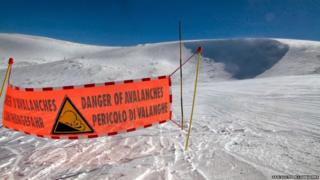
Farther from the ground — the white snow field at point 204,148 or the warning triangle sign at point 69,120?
the warning triangle sign at point 69,120

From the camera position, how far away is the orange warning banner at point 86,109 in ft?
13.6

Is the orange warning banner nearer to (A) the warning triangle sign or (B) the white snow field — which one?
(A) the warning triangle sign

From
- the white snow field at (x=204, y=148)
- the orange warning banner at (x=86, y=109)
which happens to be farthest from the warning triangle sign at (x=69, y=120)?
the white snow field at (x=204, y=148)

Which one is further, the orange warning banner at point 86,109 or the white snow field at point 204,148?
the orange warning banner at point 86,109

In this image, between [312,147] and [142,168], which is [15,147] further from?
[312,147]

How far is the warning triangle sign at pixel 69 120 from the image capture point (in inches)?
162

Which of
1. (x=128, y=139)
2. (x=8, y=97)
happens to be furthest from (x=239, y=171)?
(x=8, y=97)

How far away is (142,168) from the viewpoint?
392cm

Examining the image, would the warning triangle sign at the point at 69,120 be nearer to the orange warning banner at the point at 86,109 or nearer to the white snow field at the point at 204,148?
the orange warning banner at the point at 86,109

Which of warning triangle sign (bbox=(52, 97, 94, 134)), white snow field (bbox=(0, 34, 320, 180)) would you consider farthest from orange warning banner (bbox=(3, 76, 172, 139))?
white snow field (bbox=(0, 34, 320, 180))

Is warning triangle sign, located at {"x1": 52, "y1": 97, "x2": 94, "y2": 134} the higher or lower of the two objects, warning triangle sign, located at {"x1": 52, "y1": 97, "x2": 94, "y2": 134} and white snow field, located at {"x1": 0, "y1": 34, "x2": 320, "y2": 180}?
the higher

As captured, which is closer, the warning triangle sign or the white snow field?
the white snow field

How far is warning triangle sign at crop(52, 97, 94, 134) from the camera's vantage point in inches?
162

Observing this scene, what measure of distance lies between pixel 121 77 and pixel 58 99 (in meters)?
22.0
